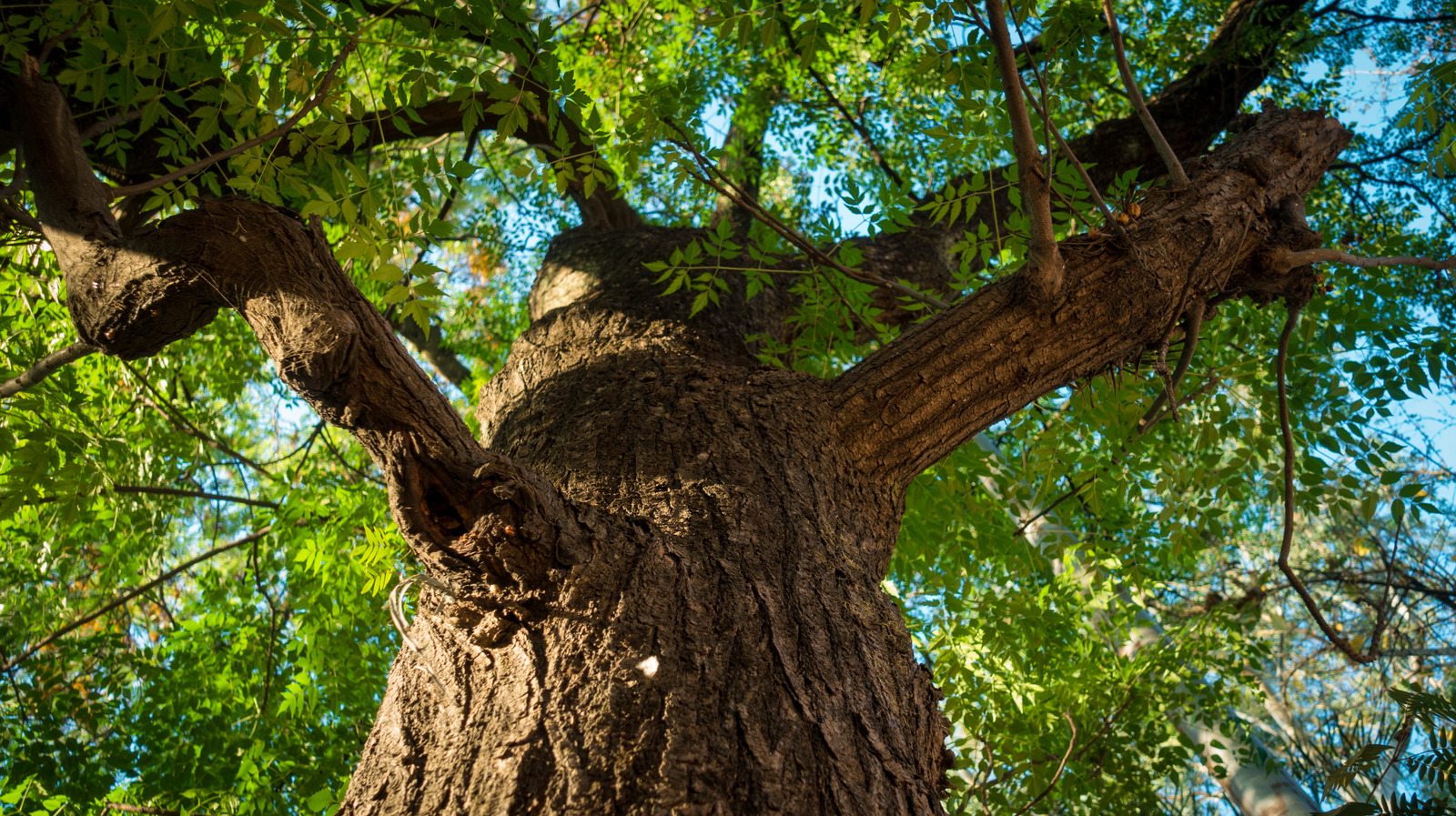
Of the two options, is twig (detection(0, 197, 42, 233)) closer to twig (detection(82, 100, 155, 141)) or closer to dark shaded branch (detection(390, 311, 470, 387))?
twig (detection(82, 100, 155, 141))

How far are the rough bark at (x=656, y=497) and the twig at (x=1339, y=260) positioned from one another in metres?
0.08

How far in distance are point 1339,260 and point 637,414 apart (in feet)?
6.20

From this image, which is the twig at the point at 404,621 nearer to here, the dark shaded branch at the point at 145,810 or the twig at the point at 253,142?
the twig at the point at 253,142

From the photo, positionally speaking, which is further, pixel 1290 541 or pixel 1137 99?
pixel 1290 541

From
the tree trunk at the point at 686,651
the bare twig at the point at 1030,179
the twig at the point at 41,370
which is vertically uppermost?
the bare twig at the point at 1030,179

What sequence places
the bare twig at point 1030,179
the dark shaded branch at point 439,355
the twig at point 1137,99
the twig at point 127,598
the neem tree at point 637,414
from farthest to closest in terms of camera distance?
1. the dark shaded branch at point 439,355
2. the twig at point 127,598
3. the twig at point 1137,99
4. the bare twig at point 1030,179
5. the neem tree at point 637,414

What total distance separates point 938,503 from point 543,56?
225cm

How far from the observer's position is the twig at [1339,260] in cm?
198

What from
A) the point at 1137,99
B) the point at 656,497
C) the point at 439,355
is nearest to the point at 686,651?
the point at 656,497

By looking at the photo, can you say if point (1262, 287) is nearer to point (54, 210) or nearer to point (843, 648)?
point (843, 648)

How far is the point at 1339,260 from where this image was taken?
201cm

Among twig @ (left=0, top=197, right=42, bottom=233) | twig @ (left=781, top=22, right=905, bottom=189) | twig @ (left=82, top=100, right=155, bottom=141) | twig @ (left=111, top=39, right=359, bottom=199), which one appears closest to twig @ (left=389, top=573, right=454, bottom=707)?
twig @ (left=111, top=39, right=359, bottom=199)

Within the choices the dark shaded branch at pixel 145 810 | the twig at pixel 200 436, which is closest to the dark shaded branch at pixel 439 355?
the twig at pixel 200 436

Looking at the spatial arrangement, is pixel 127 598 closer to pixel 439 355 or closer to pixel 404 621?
pixel 404 621
